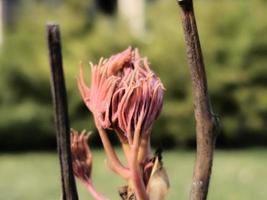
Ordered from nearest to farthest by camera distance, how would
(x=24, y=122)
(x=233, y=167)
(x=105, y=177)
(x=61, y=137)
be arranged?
(x=61, y=137) → (x=105, y=177) → (x=233, y=167) → (x=24, y=122)

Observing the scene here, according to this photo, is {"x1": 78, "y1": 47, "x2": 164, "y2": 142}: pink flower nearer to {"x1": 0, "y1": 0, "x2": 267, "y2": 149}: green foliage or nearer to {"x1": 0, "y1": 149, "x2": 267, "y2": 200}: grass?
{"x1": 0, "y1": 149, "x2": 267, "y2": 200}: grass

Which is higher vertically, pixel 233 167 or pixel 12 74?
pixel 12 74

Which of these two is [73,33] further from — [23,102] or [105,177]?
[105,177]

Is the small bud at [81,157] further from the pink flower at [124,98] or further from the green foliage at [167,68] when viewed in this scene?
the green foliage at [167,68]

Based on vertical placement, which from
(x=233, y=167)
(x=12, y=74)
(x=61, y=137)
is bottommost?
(x=233, y=167)

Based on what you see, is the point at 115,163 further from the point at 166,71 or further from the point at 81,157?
the point at 166,71

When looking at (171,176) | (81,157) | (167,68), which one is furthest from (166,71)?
(81,157)

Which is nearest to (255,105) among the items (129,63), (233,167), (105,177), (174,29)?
(174,29)

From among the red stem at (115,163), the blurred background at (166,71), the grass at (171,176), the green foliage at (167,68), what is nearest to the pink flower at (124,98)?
the red stem at (115,163)
